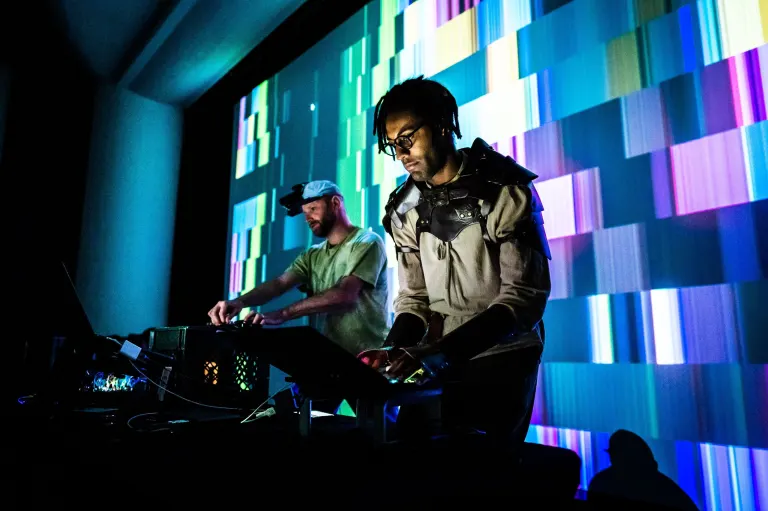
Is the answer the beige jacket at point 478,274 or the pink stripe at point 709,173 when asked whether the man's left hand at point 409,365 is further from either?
the pink stripe at point 709,173

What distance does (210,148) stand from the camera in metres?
4.09

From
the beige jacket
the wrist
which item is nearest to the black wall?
the beige jacket

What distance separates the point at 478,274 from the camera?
1267 millimetres

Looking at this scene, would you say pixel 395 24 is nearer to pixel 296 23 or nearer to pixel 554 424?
pixel 296 23

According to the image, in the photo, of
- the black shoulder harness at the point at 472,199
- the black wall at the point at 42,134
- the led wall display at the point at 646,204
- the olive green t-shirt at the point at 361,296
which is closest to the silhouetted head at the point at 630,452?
the led wall display at the point at 646,204

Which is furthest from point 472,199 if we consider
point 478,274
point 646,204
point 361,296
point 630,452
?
point 361,296

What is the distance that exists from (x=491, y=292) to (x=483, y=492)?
65cm

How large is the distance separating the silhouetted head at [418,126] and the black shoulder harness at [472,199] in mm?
67

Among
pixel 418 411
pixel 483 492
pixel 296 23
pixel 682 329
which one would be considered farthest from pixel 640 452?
pixel 296 23

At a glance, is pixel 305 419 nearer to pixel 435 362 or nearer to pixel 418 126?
pixel 435 362

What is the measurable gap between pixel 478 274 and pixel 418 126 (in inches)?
16.4

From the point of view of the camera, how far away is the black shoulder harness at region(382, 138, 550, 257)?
46.9 inches

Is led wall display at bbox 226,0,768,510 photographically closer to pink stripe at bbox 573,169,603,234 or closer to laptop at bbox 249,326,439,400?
pink stripe at bbox 573,169,603,234

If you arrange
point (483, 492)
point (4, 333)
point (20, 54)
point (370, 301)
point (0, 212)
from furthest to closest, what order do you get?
1. point (20, 54)
2. point (0, 212)
3. point (370, 301)
4. point (4, 333)
5. point (483, 492)
